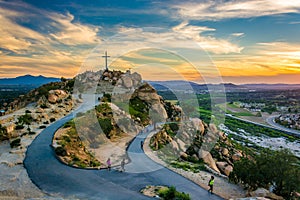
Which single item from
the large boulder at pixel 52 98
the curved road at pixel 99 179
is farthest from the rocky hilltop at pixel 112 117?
the large boulder at pixel 52 98

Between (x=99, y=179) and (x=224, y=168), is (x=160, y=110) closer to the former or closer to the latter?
(x=224, y=168)

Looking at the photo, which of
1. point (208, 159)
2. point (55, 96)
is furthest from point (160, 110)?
point (55, 96)

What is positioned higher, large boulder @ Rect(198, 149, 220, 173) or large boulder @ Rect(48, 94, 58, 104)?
large boulder @ Rect(48, 94, 58, 104)

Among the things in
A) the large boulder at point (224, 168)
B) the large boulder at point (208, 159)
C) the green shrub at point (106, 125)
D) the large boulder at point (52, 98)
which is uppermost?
the large boulder at point (52, 98)

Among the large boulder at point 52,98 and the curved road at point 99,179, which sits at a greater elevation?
the large boulder at point 52,98

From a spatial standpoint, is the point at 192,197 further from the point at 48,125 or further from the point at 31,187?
the point at 48,125

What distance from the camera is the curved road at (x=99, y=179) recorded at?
18.9 m

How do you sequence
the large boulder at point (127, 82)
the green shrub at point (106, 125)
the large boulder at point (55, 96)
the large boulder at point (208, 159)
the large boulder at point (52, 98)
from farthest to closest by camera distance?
1. the large boulder at point (127, 82)
2. the large boulder at point (55, 96)
3. the large boulder at point (52, 98)
4. the green shrub at point (106, 125)
5. the large boulder at point (208, 159)

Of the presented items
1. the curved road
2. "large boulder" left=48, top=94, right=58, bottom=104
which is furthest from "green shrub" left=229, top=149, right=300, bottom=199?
"large boulder" left=48, top=94, right=58, bottom=104

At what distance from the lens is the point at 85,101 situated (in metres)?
55.2

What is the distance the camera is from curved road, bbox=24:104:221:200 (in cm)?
1886

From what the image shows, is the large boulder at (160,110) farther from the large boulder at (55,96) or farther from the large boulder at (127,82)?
the large boulder at (55,96)

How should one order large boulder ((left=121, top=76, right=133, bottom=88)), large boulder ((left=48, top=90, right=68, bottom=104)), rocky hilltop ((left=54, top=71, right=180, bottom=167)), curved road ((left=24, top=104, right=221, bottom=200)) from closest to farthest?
curved road ((left=24, top=104, right=221, bottom=200))
rocky hilltop ((left=54, top=71, right=180, bottom=167))
large boulder ((left=48, top=90, right=68, bottom=104))
large boulder ((left=121, top=76, right=133, bottom=88))

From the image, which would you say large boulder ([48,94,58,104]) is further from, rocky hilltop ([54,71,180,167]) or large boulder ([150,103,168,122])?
large boulder ([150,103,168,122])
